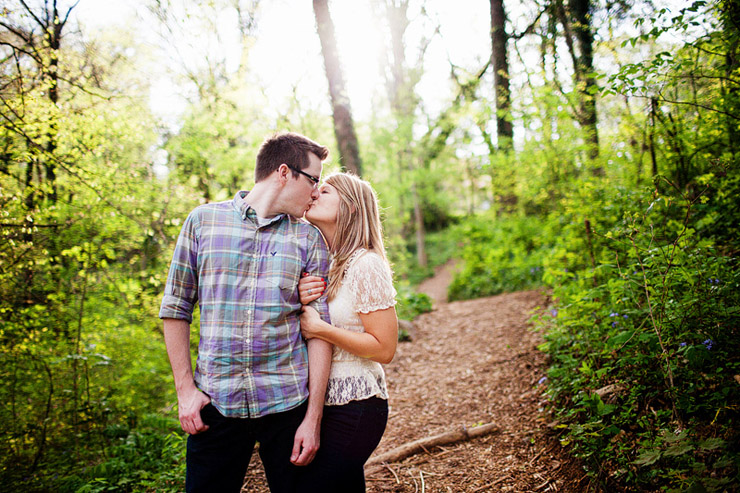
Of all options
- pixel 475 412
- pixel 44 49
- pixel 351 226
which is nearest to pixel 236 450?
pixel 351 226

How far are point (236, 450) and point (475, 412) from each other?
2528mm

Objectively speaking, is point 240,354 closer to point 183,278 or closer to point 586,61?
point 183,278

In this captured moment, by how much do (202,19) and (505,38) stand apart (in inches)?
267

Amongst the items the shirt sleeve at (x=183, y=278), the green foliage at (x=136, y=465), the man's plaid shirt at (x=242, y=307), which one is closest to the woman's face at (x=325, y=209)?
the man's plaid shirt at (x=242, y=307)

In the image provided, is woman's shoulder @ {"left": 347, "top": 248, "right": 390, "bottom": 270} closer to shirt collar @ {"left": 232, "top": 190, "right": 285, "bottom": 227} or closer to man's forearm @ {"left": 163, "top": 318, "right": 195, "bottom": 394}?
shirt collar @ {"left": 232, "top": 190, "right": 285, "bottom": 227}

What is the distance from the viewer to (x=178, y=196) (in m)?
5.91

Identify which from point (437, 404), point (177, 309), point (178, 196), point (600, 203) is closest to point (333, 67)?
point (178, 196)

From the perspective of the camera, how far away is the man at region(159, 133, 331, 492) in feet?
→ 5.51

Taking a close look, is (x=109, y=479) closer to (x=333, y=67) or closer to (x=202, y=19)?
(x=333, y=67)

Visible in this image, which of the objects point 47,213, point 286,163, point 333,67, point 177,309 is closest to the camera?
point 177,309

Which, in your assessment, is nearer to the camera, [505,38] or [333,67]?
[333,67]

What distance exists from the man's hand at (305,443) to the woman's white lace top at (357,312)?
13cm

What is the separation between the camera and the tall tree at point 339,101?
6875 mm

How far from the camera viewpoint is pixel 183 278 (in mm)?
1745
